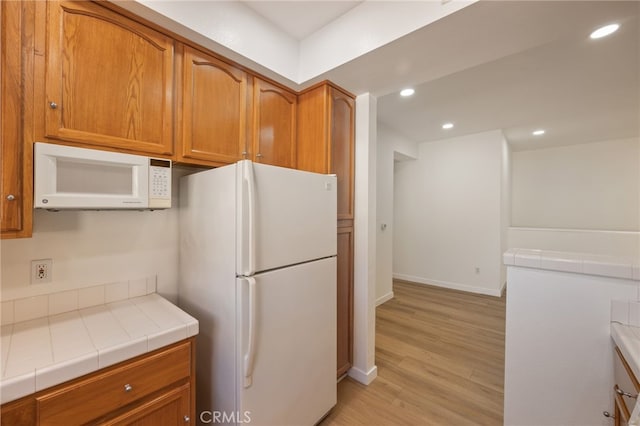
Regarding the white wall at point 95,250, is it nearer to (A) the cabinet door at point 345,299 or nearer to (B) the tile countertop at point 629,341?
(A) the cabinet door at point 345,299

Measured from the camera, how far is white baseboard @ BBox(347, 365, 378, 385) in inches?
82.0

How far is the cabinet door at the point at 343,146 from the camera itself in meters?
1.97

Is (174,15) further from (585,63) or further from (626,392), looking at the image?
(585,63)

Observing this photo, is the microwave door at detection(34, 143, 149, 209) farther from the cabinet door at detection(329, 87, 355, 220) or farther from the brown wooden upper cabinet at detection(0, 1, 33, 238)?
the cabinet door at detection(329, 87, 355, 220)

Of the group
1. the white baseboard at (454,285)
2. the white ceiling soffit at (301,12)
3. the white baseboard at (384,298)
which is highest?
the white ceiling soffit at (301,12)

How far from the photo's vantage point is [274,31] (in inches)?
70.8

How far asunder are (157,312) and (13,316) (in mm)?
601

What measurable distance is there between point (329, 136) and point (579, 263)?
157 cm

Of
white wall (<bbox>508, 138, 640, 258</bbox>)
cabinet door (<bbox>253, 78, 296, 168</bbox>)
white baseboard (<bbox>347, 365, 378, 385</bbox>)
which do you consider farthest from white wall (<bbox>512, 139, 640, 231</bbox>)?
cabinet door (<bbox>253, 78, 296, 168</bbox>)

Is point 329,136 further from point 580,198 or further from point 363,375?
point 580,198

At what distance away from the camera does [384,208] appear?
4008 mm

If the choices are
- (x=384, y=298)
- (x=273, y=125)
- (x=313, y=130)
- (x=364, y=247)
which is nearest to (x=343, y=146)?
(x=313, y=130)

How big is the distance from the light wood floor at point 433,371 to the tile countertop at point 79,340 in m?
1.27

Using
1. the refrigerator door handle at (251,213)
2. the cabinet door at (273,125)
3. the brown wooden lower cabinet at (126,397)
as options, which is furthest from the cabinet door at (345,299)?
the brown wooden lower cabinet at (126,397)
